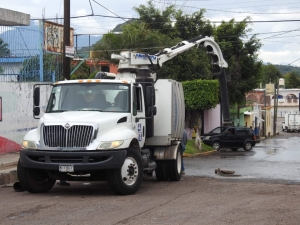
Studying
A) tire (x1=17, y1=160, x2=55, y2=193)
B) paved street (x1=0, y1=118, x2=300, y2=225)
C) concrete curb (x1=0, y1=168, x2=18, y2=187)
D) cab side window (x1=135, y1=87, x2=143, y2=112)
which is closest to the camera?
paved street (x1=0, y1=118, x2=300, y2=225)

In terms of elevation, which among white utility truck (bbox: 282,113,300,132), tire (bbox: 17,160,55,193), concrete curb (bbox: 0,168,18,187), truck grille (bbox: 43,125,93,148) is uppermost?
truck grille (bbox: 43,125,93,148)

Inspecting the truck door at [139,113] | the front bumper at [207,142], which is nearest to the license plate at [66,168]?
the truck door at [139,113]

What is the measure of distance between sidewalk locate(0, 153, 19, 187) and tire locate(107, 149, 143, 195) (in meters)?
4.62

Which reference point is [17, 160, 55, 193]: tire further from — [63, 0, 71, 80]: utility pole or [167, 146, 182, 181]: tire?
[63, 0, 71, 80]: utility pole

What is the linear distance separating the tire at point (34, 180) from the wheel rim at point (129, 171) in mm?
1911

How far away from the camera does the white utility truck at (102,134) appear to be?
12.5 metres

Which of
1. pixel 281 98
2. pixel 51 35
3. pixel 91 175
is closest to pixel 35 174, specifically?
pixel 91 175

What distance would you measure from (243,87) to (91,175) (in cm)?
4096

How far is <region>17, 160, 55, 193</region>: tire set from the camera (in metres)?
13.1

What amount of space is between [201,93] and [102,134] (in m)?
26.7

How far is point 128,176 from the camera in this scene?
42.5 ft

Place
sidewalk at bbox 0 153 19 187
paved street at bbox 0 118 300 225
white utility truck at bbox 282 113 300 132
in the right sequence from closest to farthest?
paved street at bbox 0 118 300 225, sidewalk at bbox 0 153 19 187, white utility truck at bbox 282 113 300 132

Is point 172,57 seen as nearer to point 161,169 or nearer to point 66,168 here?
point 161,169

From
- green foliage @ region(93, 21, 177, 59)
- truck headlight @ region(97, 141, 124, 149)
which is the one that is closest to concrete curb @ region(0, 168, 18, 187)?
truck headlight @ region(97, 141, 124, 149)
